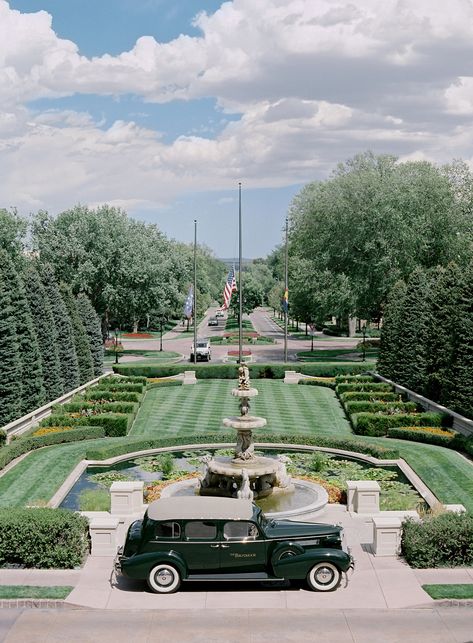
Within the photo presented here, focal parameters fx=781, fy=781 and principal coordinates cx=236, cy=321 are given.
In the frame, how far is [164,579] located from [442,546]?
249 inches

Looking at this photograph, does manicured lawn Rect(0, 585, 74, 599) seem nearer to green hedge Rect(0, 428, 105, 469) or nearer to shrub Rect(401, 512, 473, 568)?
shrub Rect(401, 512, 473, 568)

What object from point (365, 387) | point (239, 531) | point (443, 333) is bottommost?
point (365, 387)

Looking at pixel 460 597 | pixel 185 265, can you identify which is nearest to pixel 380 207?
pixel 185 265

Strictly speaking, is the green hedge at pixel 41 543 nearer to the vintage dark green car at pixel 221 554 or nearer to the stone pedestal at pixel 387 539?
the vintage dark green car at pixel 221 554

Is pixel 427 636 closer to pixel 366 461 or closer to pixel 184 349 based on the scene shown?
pixel 366 461

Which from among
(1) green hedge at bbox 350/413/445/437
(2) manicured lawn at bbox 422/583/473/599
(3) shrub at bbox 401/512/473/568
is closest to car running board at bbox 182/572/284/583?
(2) manicured lawn at bbox 422/583/473/599

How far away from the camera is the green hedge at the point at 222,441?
99.1ft

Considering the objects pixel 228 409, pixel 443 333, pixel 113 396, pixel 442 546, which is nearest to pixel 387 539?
pixel 442 546

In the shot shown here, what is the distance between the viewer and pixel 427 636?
1416 centimetres

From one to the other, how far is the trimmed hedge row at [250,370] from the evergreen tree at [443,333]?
461 inches

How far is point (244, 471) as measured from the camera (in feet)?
77.0

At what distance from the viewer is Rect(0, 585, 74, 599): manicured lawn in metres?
15.9

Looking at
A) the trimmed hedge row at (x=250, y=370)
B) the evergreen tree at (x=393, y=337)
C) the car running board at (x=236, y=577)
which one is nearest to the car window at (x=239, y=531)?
the car running board at (x=236, y=577)

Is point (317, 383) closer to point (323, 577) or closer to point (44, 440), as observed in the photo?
point (44, 440)
